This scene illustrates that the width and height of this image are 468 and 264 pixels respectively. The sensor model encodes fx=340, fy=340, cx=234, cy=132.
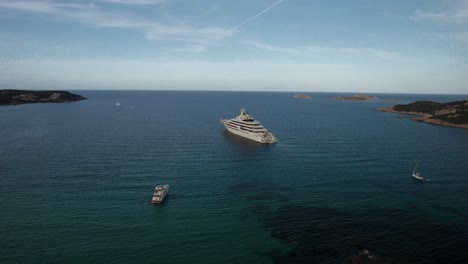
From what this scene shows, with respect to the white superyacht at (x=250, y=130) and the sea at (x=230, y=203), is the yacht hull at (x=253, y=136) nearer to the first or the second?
the white superyacht at (x=250, y=130)

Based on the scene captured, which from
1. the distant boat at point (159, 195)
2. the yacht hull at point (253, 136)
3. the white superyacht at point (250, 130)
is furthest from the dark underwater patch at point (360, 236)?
the white superyacht at point (250, 130)

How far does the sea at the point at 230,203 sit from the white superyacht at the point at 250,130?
9866 millimetres

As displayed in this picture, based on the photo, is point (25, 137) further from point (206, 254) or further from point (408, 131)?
point (408, 131)

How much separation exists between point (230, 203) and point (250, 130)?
229 ft

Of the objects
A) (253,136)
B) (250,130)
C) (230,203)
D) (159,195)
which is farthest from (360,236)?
(250,130)

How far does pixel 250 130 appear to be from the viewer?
416 feet

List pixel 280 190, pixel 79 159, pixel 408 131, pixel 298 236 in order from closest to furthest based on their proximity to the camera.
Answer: pixel 298 236 < pixel 280 190 < pixel 79 159 < pixel 408 131

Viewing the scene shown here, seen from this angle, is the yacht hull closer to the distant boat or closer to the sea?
the sea

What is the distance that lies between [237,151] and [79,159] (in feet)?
142

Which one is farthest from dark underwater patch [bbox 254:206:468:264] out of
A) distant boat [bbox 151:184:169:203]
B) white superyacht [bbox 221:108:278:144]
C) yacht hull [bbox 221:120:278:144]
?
white superyacht [bbox 221:108:278:144]

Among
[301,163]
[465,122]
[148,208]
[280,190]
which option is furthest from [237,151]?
[465,122]

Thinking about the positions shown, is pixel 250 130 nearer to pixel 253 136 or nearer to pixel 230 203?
pixel 253 136

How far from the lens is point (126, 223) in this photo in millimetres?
49906

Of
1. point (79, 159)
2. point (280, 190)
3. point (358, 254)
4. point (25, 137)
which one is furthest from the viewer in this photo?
point (25, 137)
